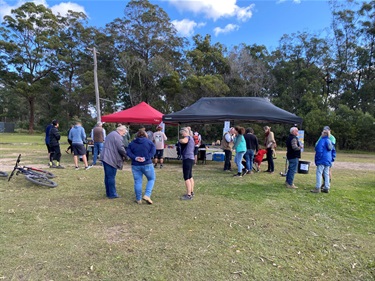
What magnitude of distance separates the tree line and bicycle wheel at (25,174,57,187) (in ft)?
63.2

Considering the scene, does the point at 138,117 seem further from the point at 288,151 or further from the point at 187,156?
the point at 288,151

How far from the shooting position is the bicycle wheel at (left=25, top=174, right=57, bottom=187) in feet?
19.1

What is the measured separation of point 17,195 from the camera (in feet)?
17.2

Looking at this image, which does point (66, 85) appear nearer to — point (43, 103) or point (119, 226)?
point (43, 103)

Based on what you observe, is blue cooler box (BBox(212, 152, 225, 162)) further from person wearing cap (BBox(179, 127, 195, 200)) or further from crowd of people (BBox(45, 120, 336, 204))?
person wearing cap (BBox(179, 127, 195, 200))

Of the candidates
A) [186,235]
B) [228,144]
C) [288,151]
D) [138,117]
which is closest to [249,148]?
[228,144]

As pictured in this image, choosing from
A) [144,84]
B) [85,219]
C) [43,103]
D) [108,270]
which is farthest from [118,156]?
[43,103]

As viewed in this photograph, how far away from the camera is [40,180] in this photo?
599 cm

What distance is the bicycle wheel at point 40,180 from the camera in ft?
19.1

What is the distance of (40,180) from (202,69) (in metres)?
23.8

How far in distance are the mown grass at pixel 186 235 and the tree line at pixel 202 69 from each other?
19188 mm

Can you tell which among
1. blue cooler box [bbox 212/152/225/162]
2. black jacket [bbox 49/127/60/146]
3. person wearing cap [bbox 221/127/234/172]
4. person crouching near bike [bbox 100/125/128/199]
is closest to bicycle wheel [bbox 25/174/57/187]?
person crouching near bike [bbox 100/125/128/199]

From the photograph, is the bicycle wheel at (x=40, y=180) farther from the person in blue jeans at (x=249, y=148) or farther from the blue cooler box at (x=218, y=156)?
the blue cooler box at (x=218, y=156)

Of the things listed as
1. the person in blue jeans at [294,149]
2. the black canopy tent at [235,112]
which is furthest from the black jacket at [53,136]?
the person in blue jeans at [294,149]
